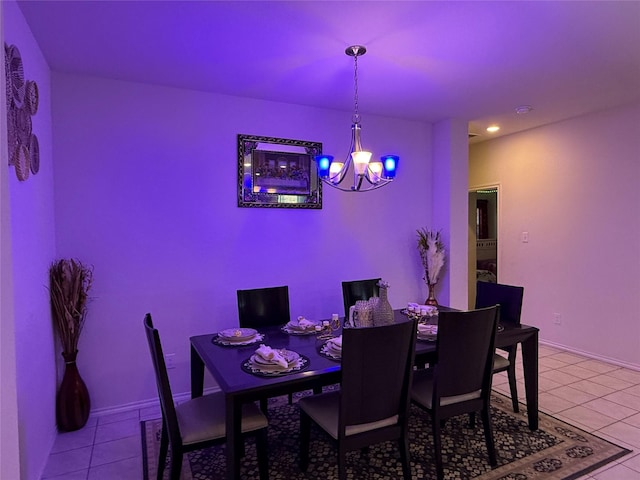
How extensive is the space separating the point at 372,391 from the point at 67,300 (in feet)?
7.08

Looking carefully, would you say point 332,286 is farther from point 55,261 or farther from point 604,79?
point 604,79

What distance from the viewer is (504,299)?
297 centimetres

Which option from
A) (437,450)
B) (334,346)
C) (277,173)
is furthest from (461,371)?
(277,173)

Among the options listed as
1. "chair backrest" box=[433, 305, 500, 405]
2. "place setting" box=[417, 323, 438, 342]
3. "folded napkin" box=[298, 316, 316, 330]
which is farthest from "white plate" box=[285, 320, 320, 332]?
"chair backrest" box=[433, 305, 500, 405]

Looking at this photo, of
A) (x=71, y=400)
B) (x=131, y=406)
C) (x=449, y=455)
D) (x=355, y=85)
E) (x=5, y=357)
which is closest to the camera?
(x=5, y=357)

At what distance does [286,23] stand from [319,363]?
1899 mm

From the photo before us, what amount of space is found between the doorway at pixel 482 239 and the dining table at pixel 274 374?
11.0ft

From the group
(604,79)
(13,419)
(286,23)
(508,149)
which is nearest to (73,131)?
(286,23)

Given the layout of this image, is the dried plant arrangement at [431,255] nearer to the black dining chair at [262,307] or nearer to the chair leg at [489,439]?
the black dining chair at [262,307]

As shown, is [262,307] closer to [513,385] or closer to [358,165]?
[358,165]

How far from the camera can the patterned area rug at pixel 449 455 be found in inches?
85.0

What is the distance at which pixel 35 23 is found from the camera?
218cm

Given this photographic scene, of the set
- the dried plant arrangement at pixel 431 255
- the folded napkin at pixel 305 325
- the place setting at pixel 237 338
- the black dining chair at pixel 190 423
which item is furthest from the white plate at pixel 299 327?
the dried plant arrangement at pixel 431 255

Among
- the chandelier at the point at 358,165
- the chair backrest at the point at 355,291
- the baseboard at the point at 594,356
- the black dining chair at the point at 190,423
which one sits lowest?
the baseboard at the point at 594,356
